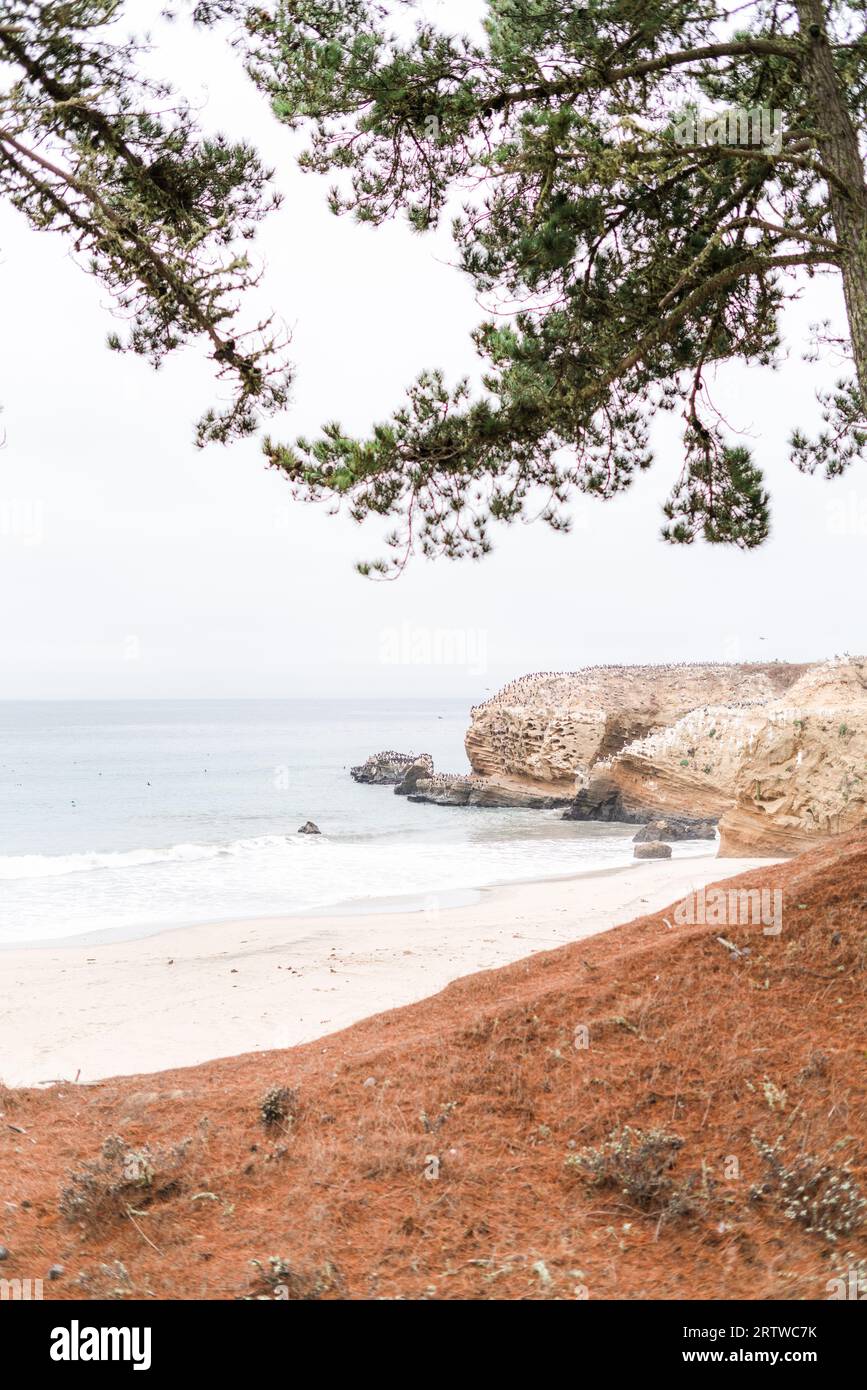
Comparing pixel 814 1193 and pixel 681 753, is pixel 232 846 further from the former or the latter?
pixel 814 1193

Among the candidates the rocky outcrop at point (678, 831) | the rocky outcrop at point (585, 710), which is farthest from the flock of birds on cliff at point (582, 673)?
the rocky outcrop at point (678, 831)

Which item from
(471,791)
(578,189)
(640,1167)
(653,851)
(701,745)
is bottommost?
(471,791)

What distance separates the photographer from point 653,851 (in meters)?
23.2

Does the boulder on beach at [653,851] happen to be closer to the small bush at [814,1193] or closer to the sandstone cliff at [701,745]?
the sandstone cliff at [701,745]

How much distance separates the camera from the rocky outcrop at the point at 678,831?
27.2 m

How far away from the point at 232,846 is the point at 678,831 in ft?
45.3

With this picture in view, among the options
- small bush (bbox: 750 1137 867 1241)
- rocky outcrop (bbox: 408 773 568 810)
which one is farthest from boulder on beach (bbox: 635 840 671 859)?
small bush (bbox: 750 1137 867 1241)

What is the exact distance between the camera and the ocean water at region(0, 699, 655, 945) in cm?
1795

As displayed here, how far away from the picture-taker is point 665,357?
8.65m

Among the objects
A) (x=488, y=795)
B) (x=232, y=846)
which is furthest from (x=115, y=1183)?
(x=488, y=795)

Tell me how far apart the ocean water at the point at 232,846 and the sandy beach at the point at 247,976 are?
2571 mm

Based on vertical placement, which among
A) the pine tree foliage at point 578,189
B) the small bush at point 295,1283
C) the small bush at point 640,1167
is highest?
the pine tree foliage at point 578,189

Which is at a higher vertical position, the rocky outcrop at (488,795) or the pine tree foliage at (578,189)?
the pine tree foliage at (578,189)
